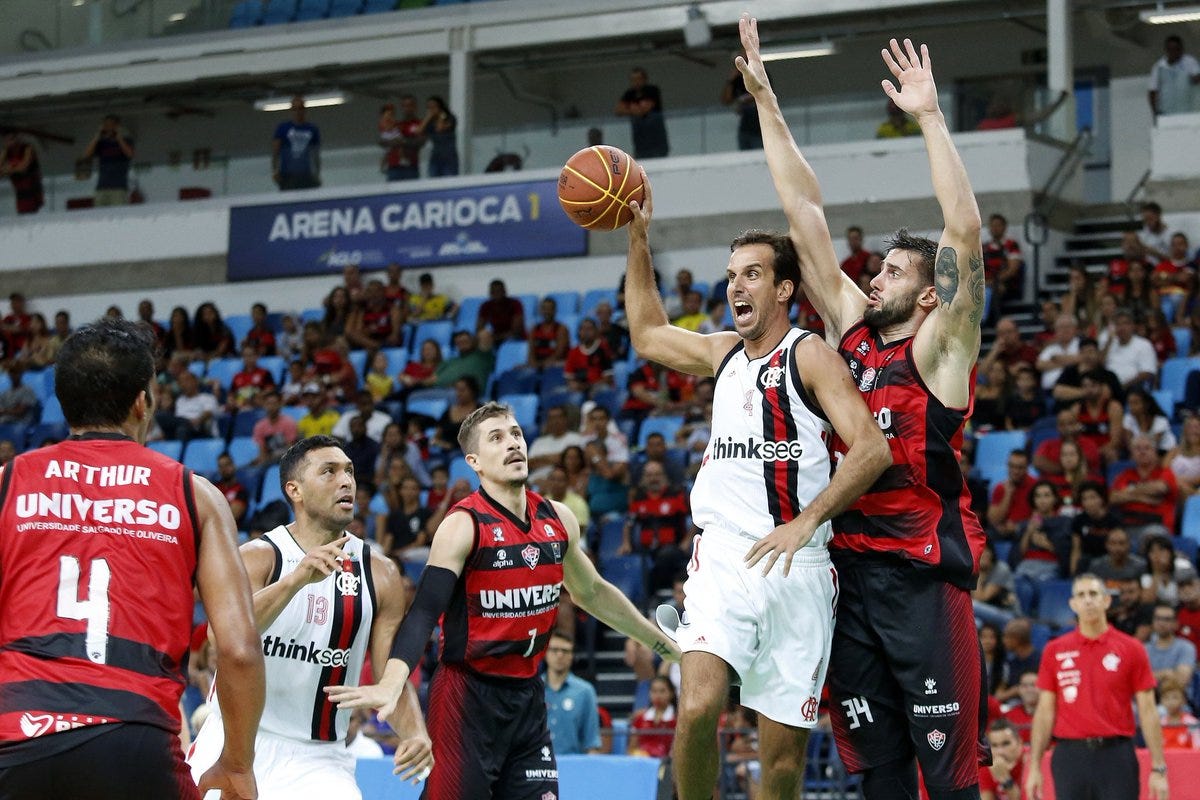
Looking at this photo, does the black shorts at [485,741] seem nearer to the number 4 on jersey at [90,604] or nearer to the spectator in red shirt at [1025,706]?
the number 4 on jersey at [90,604]

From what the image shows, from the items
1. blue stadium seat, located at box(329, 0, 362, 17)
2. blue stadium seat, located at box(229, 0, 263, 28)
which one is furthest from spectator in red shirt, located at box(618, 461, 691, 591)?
blue stadium seat, located at box(229, 0, 263, 28)

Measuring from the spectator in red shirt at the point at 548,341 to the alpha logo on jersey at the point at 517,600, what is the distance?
39.6 feet

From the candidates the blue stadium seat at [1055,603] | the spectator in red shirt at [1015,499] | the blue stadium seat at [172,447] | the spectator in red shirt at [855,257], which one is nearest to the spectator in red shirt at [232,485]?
the blue stadium seat at [172,447]

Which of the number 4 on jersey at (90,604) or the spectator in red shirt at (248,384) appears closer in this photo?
the number 4 on jersey at (90,604)

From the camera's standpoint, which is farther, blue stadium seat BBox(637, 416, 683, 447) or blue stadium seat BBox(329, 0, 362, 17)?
blue stadium seat BBox(329, 0, 362, 17)

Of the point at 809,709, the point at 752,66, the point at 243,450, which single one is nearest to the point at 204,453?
the point at 243,450

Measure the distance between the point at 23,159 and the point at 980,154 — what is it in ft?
49.8

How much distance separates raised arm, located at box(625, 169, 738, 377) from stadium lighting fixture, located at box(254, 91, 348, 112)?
19609 millimetres

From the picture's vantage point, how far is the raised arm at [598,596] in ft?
25.7

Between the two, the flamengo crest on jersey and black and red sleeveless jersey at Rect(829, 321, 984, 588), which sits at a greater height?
black and red sleeveless jersey at Rect(829, 321, 984, 588)

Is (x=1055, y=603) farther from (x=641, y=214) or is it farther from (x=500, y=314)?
(x=500, y=314)

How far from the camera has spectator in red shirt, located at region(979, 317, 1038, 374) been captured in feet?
54.0

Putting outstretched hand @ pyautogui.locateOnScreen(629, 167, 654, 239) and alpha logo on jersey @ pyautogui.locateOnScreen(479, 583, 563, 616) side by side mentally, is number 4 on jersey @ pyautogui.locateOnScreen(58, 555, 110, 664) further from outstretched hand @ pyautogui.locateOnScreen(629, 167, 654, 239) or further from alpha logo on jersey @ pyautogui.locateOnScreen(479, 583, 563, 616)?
alpha logo on jersey @ pyautogui.locateOnScreen(479, 583, 563, 616)

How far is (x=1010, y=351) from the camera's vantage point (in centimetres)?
1669
